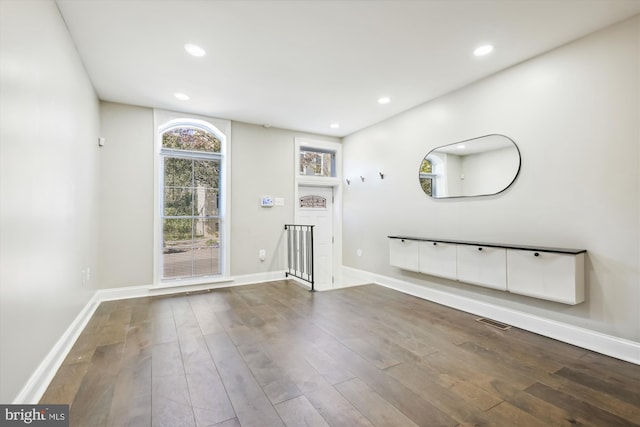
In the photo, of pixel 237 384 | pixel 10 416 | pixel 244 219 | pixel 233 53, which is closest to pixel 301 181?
pixel 244 219

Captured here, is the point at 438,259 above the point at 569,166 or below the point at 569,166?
below

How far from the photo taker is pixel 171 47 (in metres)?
2.70

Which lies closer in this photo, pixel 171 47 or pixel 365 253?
pixel 171 47

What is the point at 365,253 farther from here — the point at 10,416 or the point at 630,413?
the point at 10,416

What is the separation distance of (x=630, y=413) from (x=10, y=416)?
129 inches

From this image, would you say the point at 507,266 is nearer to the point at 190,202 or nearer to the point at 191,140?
the point at 190,202

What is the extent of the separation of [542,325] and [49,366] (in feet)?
13.2

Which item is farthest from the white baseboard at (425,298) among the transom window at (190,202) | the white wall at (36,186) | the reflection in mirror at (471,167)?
the reflection in mirror at (471,167)

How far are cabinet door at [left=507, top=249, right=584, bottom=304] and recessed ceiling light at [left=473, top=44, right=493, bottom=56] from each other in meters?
1.92

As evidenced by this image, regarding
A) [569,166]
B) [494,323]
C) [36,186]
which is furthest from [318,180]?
[36,186]

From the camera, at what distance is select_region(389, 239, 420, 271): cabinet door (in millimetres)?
3916

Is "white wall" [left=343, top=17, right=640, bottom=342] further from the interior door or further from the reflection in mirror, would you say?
the interior door

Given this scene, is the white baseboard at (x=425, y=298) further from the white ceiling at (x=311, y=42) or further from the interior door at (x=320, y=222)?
the white ceiling at (x=311, y=42)

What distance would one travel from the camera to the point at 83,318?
117 inches
